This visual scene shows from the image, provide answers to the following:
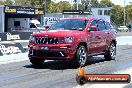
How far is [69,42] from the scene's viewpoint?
11.8 m

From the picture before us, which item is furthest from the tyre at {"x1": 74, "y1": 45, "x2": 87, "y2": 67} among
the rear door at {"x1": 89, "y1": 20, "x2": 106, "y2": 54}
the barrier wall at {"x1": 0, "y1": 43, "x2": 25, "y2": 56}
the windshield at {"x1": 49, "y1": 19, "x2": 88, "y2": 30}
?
the barrier wall at {"x1": 0, "y1": 43, "x2": 25, "y2": 56}

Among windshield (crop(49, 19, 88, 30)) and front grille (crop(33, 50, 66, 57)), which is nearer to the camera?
front grille (crop(33, 50, 66, 57))

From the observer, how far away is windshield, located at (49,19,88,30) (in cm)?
1308

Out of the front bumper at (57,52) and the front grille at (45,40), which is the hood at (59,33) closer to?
the front grille at (45,40)

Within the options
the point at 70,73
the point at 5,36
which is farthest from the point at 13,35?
the point at 70,73

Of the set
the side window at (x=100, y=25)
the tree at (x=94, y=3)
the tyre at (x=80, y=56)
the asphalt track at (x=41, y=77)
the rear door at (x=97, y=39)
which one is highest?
the tree at (x=94, y=3)

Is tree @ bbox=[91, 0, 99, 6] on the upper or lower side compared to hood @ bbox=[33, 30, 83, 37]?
upper

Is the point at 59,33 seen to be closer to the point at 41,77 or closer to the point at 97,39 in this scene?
the point at 97,39

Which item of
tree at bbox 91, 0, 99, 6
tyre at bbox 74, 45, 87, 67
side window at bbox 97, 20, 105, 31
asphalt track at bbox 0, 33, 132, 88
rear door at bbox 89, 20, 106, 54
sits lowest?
asphalt track at bbox 0, 33, 132, 88

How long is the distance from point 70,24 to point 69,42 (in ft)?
5.36

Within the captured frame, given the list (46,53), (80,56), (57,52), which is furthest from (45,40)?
(80,56)

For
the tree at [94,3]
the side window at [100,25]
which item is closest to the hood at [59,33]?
the side window at [100,25]

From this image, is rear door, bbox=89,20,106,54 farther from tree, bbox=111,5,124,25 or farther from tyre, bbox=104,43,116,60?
tree, bbox=111,5,124,25

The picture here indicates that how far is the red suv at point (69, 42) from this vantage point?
11742mm
